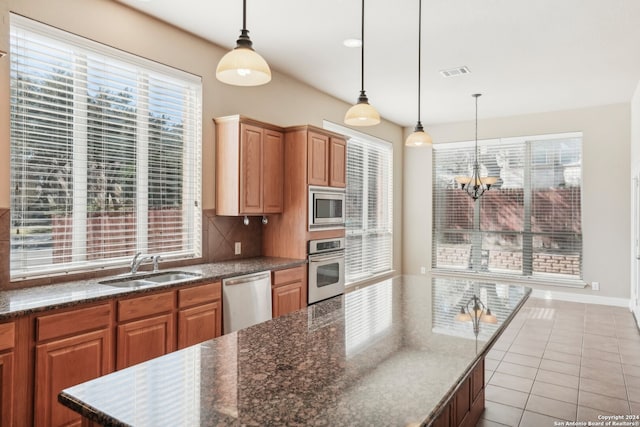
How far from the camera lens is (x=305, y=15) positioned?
3.40 meters

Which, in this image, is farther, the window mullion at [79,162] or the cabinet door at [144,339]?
the window mullion at [79,162]

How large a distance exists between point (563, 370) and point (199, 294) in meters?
3.26

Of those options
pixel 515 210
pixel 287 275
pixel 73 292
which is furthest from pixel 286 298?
pixel 515 210

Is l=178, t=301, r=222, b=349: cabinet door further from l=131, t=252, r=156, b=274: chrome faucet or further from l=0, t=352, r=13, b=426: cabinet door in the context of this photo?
l=0, t=352, r=13, b=426: cabinet door

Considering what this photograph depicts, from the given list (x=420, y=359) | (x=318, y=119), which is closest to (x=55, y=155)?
(x=420, y=359)

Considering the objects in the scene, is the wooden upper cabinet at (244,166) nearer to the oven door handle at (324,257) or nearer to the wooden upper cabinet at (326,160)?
the wooden upper cabinet at (326,160)

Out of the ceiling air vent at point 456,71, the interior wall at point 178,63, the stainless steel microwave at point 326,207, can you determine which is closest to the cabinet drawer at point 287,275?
the stainless steel microwave at point 326,207

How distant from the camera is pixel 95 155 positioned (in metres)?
3.07

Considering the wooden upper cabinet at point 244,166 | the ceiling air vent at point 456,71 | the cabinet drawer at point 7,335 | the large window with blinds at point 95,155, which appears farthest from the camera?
the ceiling air vent at point 456,71

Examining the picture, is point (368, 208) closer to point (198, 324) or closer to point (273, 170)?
point (273, 170)

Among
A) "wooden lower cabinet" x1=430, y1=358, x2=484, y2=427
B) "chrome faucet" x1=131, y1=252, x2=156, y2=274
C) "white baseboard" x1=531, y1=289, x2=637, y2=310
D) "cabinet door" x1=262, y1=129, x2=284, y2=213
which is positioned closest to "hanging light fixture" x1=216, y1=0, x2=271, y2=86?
"wooden lower cabinet" x1=430, y1=358, x2=484, y2=427

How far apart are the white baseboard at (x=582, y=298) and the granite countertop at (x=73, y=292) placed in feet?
16.3

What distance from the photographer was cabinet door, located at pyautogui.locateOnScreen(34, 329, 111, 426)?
2188 mm

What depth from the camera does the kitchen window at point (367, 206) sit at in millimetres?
6246
